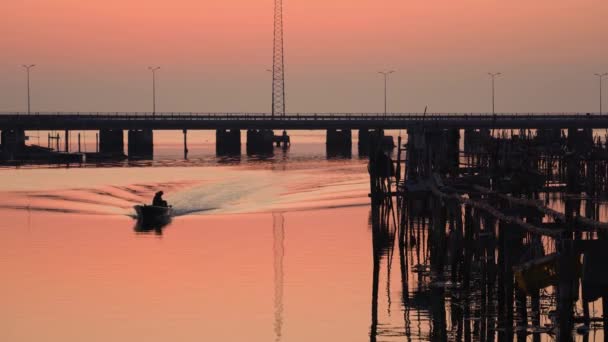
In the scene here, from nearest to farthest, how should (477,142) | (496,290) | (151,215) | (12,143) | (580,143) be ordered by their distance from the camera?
(496,290) → (151,215) → (477,142) → (580,143) → (12,143)

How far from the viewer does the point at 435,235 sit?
4984 centimetres

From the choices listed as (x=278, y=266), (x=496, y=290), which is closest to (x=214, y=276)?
(x=278, y=266)

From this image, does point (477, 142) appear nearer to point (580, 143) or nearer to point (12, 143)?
point (580, 143)

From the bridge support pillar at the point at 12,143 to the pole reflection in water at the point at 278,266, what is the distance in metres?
98.2

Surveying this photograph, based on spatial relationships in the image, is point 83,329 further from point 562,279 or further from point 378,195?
point 378,195

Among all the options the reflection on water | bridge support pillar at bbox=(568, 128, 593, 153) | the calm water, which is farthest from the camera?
bridge support pillar at bbox=(568, 128, 593, 153)

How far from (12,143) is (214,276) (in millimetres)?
129551

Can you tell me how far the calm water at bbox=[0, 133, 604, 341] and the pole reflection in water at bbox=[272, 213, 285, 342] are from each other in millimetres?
47

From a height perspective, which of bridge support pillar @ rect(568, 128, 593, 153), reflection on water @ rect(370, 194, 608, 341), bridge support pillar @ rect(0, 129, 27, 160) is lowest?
bridge support pillar @ rect(0, 129, 27, 160)

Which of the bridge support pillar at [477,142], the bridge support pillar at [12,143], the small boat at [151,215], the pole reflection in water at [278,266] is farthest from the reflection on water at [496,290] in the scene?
the bridge support pillar at [12,143]

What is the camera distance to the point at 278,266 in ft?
180

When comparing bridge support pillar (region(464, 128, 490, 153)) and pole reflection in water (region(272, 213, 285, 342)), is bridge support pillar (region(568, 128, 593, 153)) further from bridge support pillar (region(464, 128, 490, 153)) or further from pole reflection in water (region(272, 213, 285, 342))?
pole reflection in water (region(272, 213, 285, 342))

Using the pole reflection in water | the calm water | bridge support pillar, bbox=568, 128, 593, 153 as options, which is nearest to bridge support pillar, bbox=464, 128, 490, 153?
bridge support pillar, bbox=568, 128, 593, 153

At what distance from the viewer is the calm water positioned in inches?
1597
